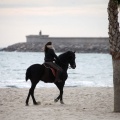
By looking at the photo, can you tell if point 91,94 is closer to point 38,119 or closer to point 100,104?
point 100,104

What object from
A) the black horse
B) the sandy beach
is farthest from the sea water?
the black horse

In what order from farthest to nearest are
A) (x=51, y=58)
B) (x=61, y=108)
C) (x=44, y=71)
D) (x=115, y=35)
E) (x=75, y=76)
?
1. (x=75, y=76)
2. (x=51, y=58)
3. (x=44, y=71)
4. (x=61, y=108)
5. (x=115, y=35)

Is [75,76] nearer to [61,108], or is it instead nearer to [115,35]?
[61,108]

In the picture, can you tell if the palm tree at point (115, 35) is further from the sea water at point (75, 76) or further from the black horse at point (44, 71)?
the sea water at point (75, 76)

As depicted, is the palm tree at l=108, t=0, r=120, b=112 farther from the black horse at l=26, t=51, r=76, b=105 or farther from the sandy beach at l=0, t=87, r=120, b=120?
the black horse at l=26, t=51, r=76, b=105

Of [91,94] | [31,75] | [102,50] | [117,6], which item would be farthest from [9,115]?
[102,50]

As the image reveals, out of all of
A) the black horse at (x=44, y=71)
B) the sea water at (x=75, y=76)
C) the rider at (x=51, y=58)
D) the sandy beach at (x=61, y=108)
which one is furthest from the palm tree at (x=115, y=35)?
the sea water at (x=75, y=76)

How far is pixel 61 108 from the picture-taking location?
53.2ft

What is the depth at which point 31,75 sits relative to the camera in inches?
673

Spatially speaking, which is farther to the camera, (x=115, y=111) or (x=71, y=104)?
(x=71, y=104)

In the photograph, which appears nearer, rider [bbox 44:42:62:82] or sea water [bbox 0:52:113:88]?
rider [bbox 44:42:62:82]

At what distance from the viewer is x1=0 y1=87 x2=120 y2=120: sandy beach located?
14.0 m

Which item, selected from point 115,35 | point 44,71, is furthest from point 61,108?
point 115,35

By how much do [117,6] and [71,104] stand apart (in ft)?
14.9
